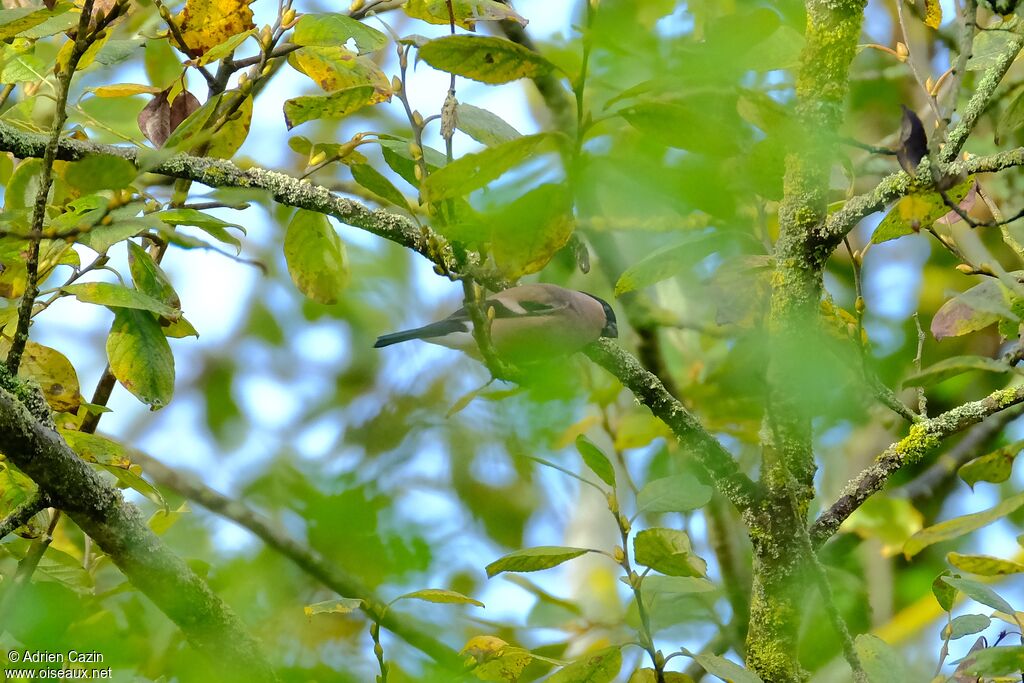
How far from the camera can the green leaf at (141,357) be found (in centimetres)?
122

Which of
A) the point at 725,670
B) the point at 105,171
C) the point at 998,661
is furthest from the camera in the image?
the point at 725,670

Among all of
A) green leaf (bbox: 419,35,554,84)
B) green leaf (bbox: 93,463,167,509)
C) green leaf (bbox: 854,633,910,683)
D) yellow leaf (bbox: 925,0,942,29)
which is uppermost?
yellow leaf (bbox: 925,0,942,29)

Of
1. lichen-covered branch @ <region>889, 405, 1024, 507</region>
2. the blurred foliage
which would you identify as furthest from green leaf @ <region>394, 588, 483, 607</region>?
lichen-covered branch @ <region>889, 405, 1024, 507</region>

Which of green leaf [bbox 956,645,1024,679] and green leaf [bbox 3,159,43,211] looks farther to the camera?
green leaf [bbox 3,159,43,211]

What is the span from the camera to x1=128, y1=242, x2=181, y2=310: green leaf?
121cm

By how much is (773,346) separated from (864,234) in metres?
2.78

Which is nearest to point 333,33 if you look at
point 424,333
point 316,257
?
point 316,257

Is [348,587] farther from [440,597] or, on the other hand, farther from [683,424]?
[683,424]

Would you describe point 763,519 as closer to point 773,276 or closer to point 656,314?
point 773,276

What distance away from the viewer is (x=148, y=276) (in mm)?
1230

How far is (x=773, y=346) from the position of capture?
3.68 ft

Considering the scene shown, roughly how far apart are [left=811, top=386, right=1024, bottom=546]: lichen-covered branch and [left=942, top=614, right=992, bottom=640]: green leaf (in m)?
0.17

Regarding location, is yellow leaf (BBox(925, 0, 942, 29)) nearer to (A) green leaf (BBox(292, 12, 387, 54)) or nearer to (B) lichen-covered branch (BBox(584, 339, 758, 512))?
(B) lichen-covered branch (BBox(584, 339, 758, 512))

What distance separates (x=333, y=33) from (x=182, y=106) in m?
0.40
